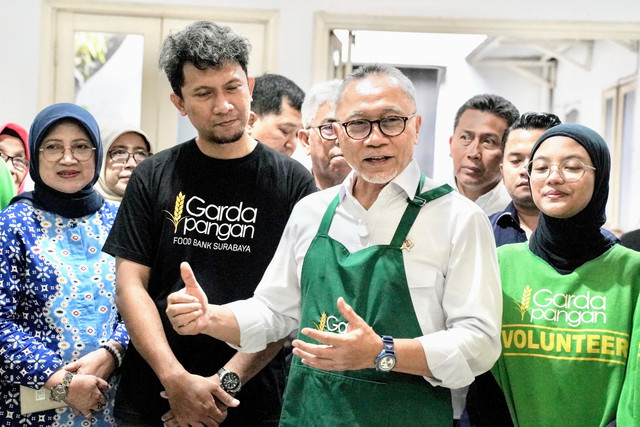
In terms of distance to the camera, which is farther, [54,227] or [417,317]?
[54,227]

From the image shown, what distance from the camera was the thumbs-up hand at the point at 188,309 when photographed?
1970 mm

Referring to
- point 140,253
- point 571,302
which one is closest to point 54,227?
point 140,253

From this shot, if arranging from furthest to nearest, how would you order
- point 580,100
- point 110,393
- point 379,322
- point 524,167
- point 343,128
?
1. point 580,100
2. point 524,167
3. point 110,393
4. point 343,128
5. point 379,322

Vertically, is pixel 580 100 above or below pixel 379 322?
above

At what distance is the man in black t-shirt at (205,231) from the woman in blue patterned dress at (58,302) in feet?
0.45

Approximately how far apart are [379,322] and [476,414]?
472mm

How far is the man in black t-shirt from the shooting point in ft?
7.47

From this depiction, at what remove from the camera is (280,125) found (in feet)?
11.3

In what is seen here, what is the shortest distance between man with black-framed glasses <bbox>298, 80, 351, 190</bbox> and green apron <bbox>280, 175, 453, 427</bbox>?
1.03m

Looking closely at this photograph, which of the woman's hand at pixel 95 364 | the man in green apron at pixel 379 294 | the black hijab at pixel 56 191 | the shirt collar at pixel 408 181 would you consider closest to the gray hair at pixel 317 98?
the black hijab at pixel 56 191

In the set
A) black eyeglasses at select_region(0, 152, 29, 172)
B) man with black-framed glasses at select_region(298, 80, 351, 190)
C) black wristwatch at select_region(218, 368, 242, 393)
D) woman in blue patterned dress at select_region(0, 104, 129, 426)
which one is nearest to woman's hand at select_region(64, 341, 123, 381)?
woman in blue patterned dress at select_region(0, 104, 129, 426)

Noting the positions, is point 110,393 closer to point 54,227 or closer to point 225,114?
point 54,227

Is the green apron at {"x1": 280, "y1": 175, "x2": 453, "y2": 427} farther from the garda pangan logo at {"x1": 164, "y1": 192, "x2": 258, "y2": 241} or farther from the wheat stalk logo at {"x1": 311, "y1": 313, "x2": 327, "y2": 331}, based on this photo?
the garda pangan logo at {"x1": 164, "y1": 192, "x2": 258, "y2": 241}

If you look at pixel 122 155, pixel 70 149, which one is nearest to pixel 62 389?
pixel 70 149
